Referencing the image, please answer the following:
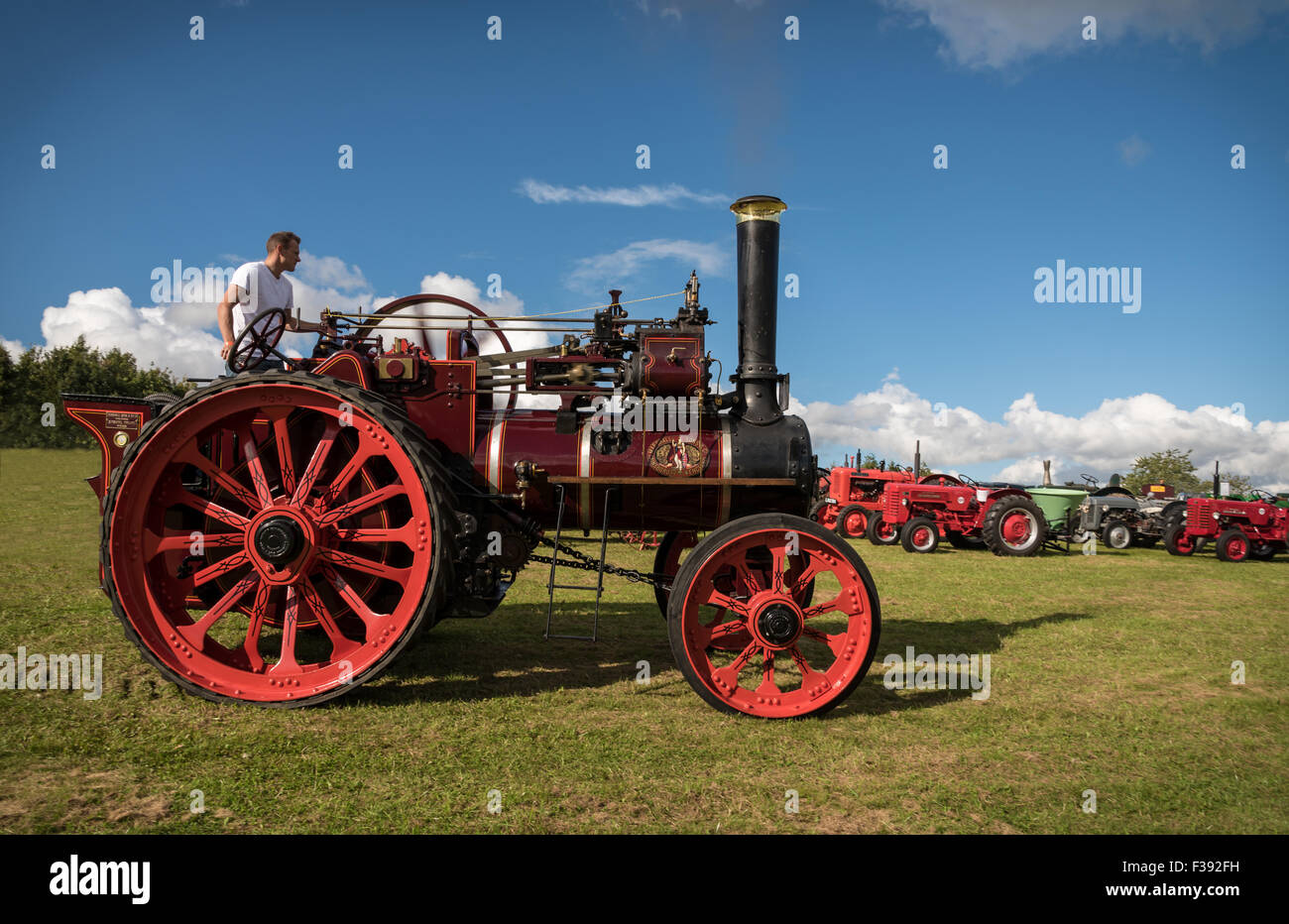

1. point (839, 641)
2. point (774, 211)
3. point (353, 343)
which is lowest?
point (839, 641)

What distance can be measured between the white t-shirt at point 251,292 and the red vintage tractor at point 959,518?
1472 cm

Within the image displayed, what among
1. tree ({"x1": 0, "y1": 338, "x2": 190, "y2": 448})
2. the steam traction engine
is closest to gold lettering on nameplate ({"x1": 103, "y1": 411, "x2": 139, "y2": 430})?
the steam traction engine

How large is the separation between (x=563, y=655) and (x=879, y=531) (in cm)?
1374

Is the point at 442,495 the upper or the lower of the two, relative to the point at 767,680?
upper

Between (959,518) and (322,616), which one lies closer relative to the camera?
(322,616)

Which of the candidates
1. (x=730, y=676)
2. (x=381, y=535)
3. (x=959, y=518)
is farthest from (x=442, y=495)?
(x=959, y=518)

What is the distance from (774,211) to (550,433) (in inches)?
95.7

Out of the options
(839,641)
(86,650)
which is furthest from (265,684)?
(839,641)

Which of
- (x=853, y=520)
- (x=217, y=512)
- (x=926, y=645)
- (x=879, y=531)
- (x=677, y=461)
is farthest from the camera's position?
(x=853, y=520)

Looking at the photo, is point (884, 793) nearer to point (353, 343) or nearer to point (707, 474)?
point (707, 474)

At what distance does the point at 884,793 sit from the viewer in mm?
4090

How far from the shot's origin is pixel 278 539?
498 centimetres

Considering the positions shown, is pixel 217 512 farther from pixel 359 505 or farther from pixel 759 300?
pixel 759 300

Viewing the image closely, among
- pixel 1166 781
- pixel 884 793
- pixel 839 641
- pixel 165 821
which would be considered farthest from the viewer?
pixel 839 641
